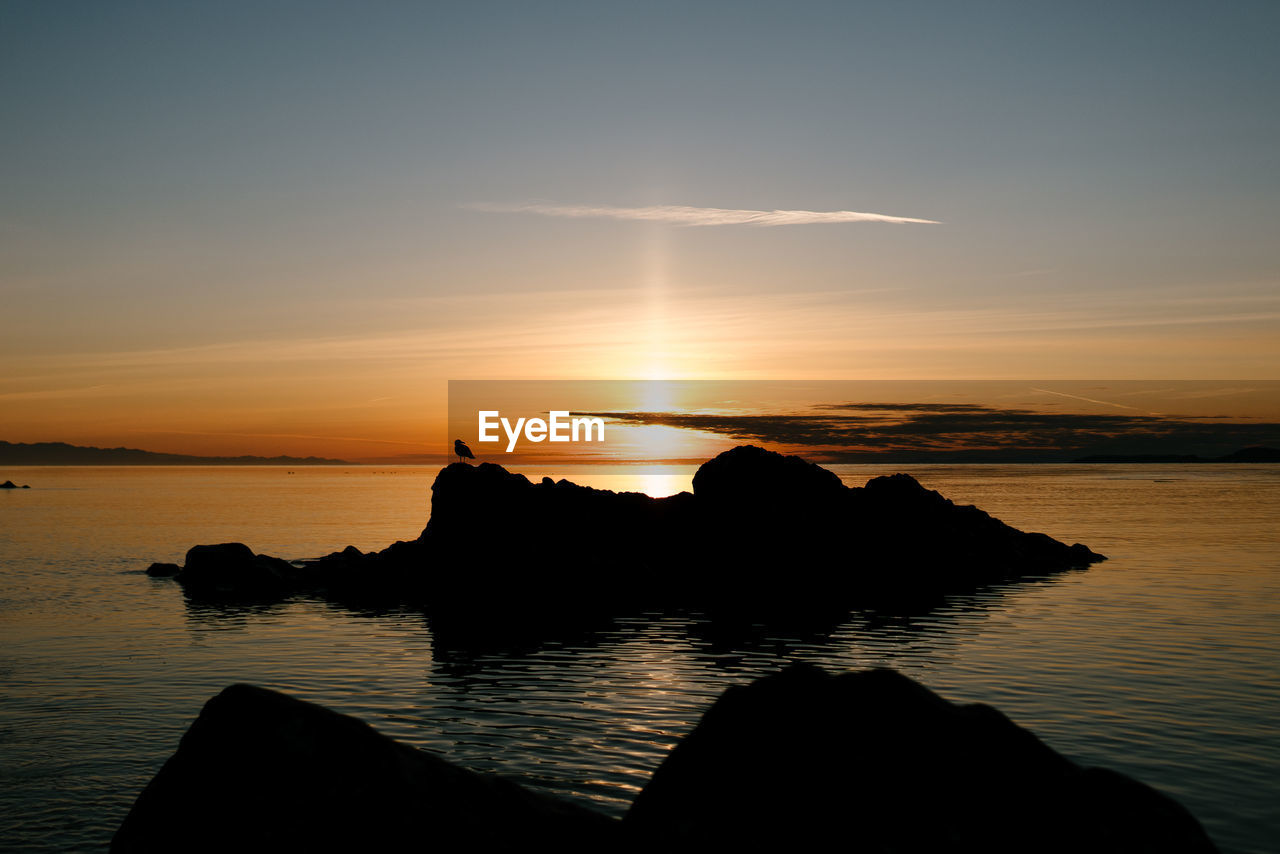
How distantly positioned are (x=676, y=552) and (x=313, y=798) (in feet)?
129

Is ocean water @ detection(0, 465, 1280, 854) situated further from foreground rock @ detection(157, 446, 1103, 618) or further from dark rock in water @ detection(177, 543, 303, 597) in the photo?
foreground rock @ detection(157, 446, 1103, 618)

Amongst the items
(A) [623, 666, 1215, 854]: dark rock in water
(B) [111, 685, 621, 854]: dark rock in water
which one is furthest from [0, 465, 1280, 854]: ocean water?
(A) [623, 666, 1215, 854]: dark rock in water

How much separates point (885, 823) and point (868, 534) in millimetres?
43426

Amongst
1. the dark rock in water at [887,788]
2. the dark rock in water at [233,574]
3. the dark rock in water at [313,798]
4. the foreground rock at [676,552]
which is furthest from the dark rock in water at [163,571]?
the dark rock in water at [887,788]

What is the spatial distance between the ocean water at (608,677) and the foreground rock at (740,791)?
5316mm

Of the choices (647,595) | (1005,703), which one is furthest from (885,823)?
(647,595)

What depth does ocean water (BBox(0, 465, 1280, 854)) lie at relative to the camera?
658 inches

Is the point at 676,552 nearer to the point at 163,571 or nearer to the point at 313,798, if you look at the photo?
the point at 163,571

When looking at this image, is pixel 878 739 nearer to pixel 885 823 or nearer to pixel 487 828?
pixel 885 823

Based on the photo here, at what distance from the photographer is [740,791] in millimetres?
9078

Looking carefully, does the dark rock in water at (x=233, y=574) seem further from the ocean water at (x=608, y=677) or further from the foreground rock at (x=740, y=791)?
the foreground rock at (x=740, y=791)

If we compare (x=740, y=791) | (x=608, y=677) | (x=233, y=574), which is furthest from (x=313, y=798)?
(x=233, y=574)

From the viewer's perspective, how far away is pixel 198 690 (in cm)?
2475

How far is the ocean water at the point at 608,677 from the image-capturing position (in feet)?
54.8
